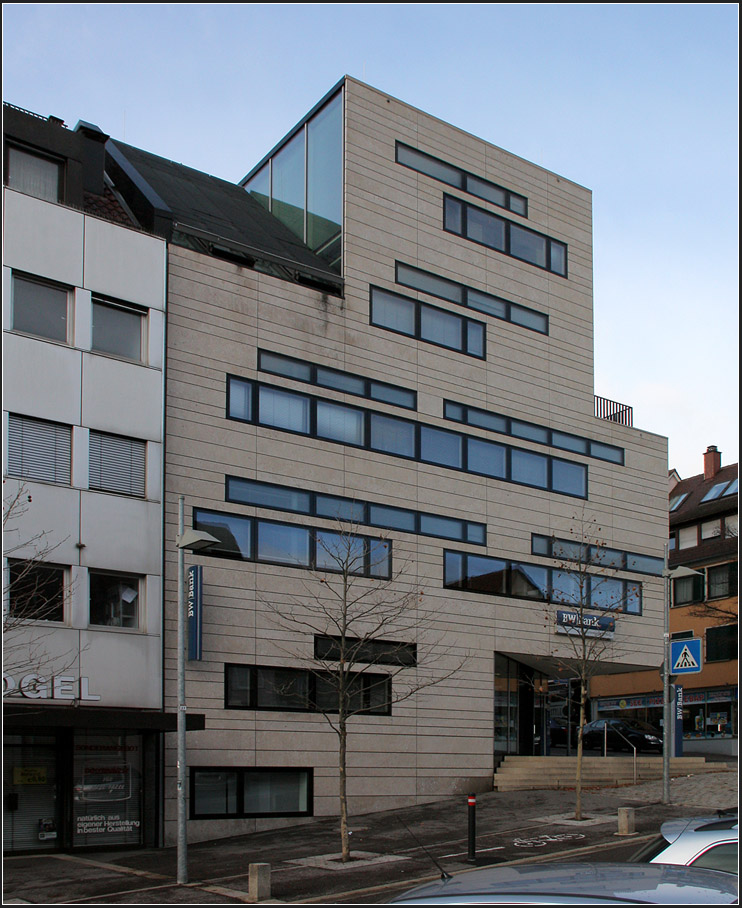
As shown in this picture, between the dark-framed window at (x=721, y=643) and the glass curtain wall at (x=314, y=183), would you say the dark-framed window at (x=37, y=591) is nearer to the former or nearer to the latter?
the glass curtain wall at (x=314, y=183)

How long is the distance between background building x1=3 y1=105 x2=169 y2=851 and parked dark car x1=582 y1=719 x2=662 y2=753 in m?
22.2

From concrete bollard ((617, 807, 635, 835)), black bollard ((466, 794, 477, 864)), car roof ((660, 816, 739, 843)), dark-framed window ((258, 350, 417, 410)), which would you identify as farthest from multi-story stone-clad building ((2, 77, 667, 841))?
car roof ((660, 816, 739, 843))

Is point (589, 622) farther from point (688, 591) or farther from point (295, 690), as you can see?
point (688, 591)

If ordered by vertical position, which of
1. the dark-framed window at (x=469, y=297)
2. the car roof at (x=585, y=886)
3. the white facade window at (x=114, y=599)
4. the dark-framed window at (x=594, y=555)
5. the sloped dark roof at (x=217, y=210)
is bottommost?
the car roof at (x=585, y=886)

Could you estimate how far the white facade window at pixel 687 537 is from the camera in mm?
54781

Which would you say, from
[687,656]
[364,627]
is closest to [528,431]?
[364,627]

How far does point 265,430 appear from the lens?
27203 mm

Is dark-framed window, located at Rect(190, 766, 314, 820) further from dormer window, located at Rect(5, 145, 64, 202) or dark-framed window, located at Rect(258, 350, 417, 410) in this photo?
dormer window, located at Rect(5, 145, 64, 202)

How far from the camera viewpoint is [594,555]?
113ft

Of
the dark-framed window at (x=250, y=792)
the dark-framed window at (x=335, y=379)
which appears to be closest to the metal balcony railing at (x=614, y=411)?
the dark-framed window at (x=335, y=379)

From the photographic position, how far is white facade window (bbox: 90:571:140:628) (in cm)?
2306

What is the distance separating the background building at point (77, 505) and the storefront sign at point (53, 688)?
3 cm

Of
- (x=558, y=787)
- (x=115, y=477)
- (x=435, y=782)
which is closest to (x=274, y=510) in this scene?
(x=115, y=477)

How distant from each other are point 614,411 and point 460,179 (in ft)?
33.1
